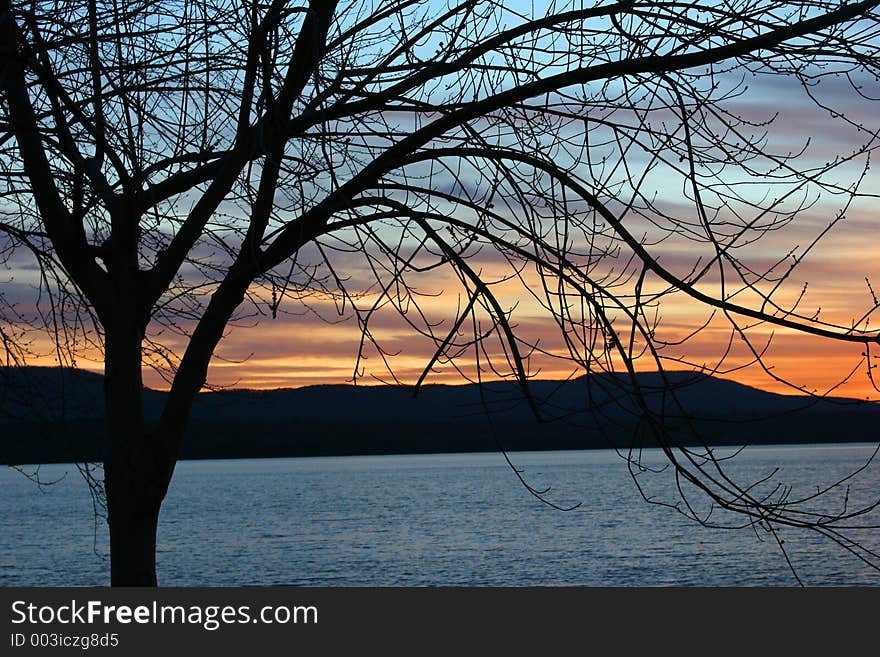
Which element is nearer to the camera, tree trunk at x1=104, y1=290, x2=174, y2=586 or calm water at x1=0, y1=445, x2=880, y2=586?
tree trunk at x1=104, y1=290, x2=174, y2=586

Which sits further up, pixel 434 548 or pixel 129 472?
pixel 129 472

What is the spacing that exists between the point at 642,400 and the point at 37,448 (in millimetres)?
4595

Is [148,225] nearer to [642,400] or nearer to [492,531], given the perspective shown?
[642,400]

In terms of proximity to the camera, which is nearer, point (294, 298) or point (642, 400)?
point (642, 400)

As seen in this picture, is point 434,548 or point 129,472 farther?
point 434,548

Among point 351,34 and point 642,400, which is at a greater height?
point 351,34

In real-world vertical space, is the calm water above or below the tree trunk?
below

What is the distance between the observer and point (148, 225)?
7574 millimetres

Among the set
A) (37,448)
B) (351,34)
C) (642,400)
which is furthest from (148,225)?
(642,400)

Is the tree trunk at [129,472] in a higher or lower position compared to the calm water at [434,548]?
higher

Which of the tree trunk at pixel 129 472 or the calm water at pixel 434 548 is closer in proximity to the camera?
the tree trunk at pixel 129 472
